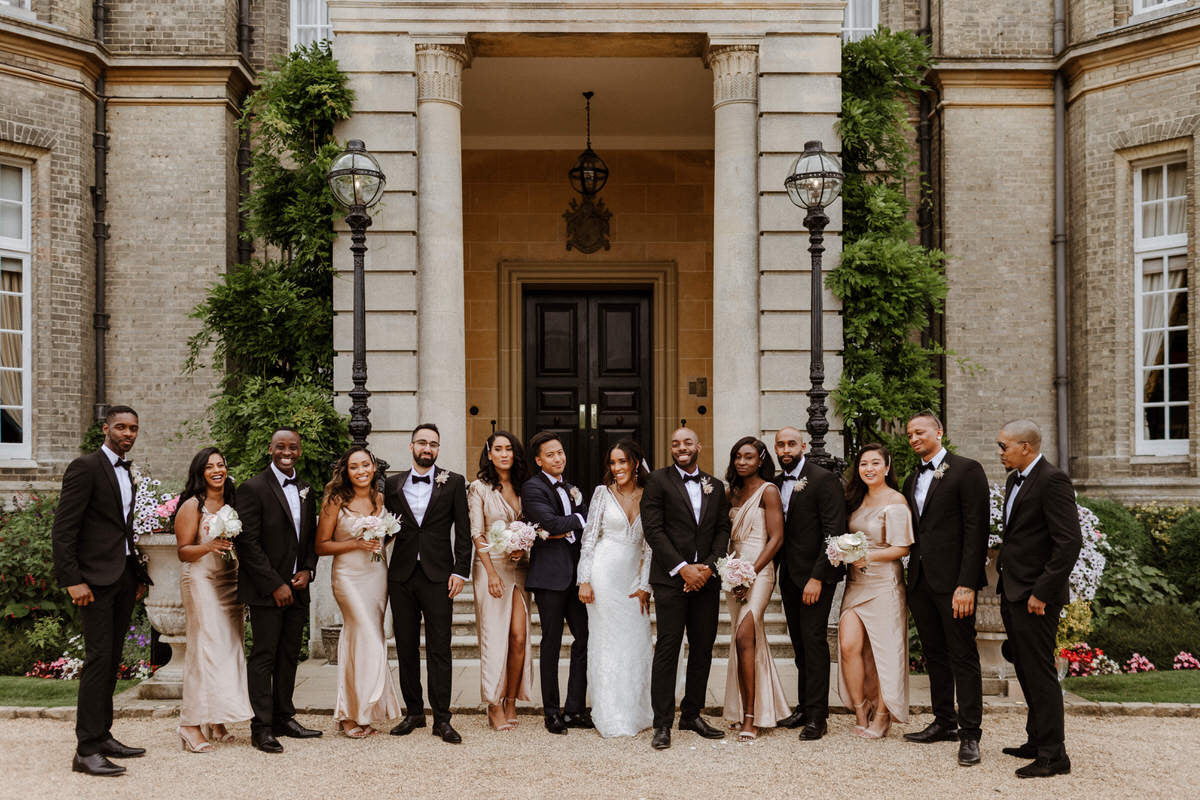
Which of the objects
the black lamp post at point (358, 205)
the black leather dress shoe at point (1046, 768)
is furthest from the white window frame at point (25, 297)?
the black leather dress shoe at point (1046, 768)

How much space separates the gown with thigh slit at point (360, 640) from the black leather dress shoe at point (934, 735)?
10.7ft

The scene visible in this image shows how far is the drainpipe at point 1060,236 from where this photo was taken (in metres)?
13.0

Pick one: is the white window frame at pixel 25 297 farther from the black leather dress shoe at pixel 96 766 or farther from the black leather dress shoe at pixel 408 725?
the black leather dress shoe at pixel 408 725

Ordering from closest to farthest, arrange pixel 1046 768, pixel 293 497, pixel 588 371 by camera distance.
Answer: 1. pixel 1046 768
2. pixel 293 497
3. pixel 588 371

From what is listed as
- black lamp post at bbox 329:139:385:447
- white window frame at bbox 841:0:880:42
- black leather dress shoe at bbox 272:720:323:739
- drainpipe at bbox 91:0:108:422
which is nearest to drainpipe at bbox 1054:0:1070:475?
white window frame at bbox 841:0:880:42

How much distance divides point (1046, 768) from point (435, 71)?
7.80 metres

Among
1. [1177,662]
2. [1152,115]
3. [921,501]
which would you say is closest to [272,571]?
[921,501]

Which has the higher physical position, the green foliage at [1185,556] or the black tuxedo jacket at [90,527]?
the black tuxedo jacket at [90,527]

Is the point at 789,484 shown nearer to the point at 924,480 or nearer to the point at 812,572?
the point at 812,572

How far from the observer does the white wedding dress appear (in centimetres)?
685

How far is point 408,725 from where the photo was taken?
22.5 ft

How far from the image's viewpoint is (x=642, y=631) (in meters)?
6.95

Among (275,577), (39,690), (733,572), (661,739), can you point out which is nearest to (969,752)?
(733,572)

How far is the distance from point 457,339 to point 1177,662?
703cm
